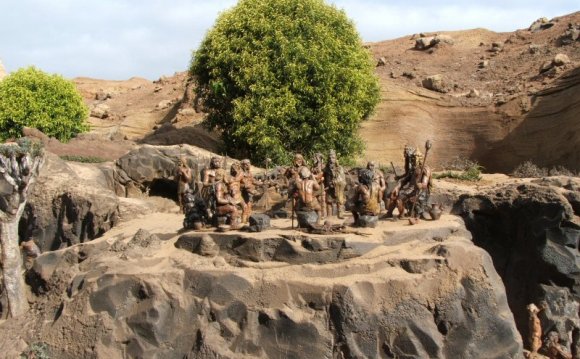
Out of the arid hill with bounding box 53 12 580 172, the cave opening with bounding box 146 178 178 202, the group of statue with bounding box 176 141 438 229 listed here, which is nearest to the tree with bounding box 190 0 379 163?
the cave opening with bounding box 146 178 178 202

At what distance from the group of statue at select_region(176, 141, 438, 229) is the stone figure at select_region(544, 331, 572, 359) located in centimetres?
408

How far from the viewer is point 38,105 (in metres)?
31.5

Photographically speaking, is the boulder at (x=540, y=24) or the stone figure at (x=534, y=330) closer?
the stone figure at (x=534, y=330)

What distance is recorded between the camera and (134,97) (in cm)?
5016

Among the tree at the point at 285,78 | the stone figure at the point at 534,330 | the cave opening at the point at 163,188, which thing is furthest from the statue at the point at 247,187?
the tree at the point at 285,78

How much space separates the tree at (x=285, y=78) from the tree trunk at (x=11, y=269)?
10.1 m

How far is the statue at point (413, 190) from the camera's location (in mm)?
16625

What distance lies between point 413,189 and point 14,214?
9.75 m

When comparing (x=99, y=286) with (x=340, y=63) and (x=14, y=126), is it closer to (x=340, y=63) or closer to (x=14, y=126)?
(x=340, y=63)

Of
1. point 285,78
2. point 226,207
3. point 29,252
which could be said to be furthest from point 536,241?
point 29,252

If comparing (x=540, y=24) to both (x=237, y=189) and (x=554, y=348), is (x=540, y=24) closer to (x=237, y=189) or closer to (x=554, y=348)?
(x=554, y=348)

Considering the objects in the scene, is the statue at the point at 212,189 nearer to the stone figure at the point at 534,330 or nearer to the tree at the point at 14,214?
the tree at the point at 14,214

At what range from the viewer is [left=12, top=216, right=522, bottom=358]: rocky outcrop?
13938 mm

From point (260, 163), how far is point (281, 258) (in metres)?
11.2
